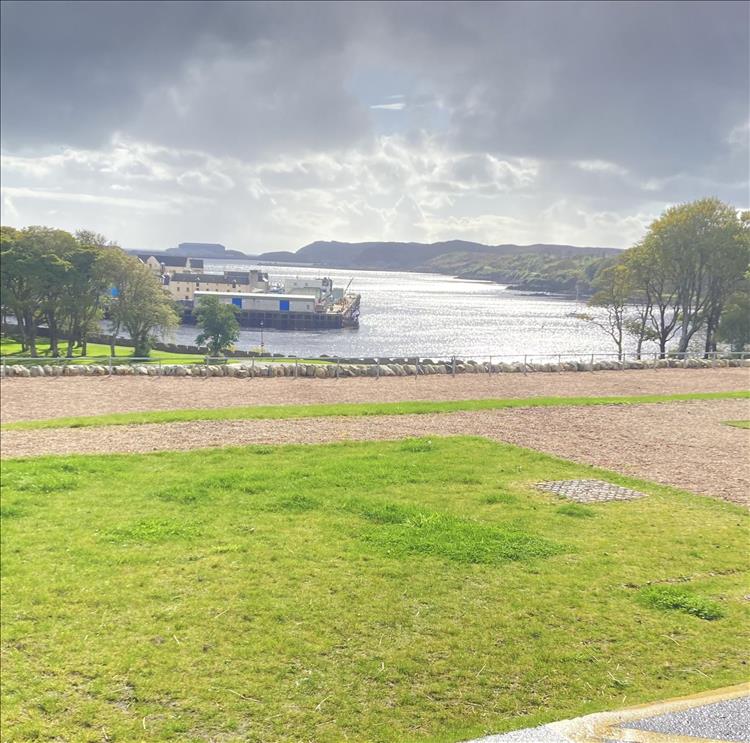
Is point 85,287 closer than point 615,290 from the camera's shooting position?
No

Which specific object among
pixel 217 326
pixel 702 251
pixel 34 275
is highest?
pixel 702 251

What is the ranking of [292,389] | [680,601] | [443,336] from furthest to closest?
1. [443,336]
2. [292,389]
3. [680,601]

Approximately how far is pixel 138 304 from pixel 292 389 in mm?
41955

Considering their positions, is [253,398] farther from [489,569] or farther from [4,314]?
[4,314]

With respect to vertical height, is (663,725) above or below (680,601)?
above

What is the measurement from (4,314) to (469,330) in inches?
2652

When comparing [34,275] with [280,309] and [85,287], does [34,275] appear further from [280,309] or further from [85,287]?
[280,309]

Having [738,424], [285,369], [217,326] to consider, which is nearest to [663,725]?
[738,424]

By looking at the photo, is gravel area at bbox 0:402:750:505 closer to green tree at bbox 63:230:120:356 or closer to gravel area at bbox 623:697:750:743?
gravel area at bbox 623:697:750:743

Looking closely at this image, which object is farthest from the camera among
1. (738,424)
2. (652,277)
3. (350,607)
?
(652,277)

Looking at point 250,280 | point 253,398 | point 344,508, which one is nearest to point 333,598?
point 344,508

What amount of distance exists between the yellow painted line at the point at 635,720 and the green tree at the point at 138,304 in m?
56.8

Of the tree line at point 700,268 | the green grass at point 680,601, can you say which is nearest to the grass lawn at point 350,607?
the green grass at point 680,601

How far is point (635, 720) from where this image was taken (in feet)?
13.4
